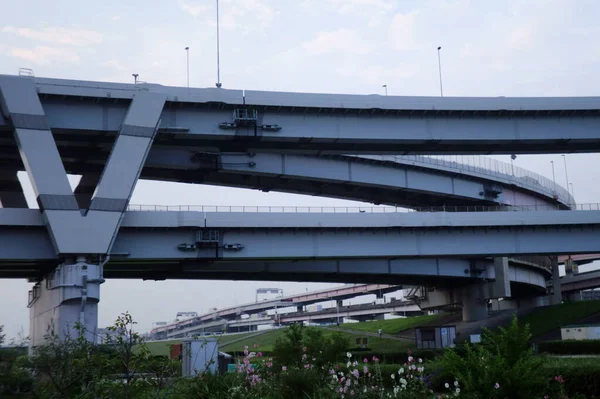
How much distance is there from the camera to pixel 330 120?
153 ft

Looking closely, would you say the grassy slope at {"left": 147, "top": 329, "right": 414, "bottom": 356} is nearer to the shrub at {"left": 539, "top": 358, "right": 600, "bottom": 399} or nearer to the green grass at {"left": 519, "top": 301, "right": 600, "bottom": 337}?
the green grass at {"left": 519, "top": 301, "right": 600, "bottom": 337}

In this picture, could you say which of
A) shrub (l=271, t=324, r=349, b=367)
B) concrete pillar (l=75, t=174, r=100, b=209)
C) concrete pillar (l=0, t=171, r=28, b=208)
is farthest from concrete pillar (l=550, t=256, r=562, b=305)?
shrub (l=271, t=324, r=349, b=367)

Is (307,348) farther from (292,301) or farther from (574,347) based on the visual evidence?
(292,301)

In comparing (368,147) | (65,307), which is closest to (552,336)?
(368,147)

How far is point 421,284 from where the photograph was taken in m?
73.6

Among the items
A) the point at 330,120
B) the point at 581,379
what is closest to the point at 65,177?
the point at 330,120

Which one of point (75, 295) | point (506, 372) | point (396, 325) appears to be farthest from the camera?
point (396, 325)

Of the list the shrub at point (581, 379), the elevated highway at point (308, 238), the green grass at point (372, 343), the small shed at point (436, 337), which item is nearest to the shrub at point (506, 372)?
the shrub at point (581, 379)

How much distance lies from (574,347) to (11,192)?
3917cm

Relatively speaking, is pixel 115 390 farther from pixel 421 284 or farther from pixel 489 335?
pixel 421 284

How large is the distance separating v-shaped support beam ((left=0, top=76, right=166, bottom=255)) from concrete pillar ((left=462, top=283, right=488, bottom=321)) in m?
41.4

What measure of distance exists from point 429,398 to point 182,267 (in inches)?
1507

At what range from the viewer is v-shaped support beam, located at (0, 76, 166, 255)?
39656 mm

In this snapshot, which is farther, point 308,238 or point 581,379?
point 308,238
